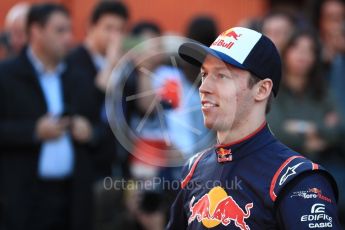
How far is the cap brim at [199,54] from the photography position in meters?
3.47

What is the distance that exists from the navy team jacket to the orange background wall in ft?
22.0

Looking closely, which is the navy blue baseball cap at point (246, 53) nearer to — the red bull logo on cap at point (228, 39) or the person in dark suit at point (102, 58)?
the red bull logo on cap at point (228, 39)

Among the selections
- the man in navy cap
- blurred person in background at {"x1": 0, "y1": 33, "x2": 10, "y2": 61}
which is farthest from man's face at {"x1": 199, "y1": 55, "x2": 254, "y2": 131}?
blurred person in background at {"x1": 0, "y1": 33, "x2": 10, "y2": 61}

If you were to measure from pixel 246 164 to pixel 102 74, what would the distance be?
11.4 feet

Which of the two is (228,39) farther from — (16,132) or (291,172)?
(16,132)

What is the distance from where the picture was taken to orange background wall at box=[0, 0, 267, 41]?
33.2 feet

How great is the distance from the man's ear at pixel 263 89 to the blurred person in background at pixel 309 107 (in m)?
2.79

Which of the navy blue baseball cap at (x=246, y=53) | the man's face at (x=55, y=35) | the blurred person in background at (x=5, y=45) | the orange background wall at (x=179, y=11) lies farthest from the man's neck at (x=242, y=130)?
the orange background wall at (x=179, y=11)

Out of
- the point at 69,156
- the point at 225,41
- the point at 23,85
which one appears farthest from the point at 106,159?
the point at 225,41

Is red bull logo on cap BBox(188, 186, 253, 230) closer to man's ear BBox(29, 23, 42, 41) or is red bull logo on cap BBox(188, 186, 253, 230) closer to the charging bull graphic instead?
the charging bull graphic

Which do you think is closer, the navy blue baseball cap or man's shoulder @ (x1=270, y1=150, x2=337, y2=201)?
man's shoulder @ (x1=270, y1=150, x2=337, y2=201)

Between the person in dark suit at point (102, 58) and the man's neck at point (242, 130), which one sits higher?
the man's neck at point (242, 130)

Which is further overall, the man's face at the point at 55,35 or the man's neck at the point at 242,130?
the man's face at the point at 55,35

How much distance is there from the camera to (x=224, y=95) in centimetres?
347
